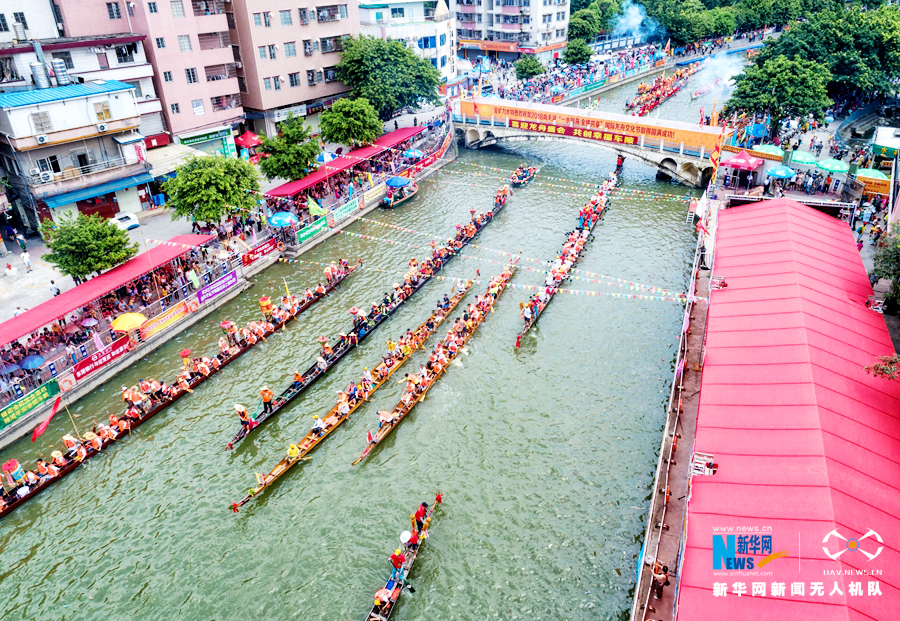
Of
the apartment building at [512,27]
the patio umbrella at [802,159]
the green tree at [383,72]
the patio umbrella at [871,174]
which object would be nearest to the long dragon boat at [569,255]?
the patio umbrella at [802,159]

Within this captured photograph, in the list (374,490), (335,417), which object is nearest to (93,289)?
(335,417)

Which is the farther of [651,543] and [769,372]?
[769,372]

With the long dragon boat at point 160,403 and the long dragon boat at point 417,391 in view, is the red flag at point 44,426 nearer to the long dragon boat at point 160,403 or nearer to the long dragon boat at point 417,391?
the long dragon boat at point 160,403

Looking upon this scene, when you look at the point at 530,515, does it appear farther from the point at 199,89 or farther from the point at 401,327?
the point at 199,89

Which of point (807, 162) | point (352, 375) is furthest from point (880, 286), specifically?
point (352, 375)

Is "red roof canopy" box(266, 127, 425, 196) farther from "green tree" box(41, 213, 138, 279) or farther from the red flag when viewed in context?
the red flag

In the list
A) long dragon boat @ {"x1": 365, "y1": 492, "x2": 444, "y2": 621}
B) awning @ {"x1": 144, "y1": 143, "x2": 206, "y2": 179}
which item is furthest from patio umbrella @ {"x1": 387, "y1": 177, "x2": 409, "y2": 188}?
long dragon boat @ {"x1": 365, "y1": 492, "x2": 444, "y2": 621}
